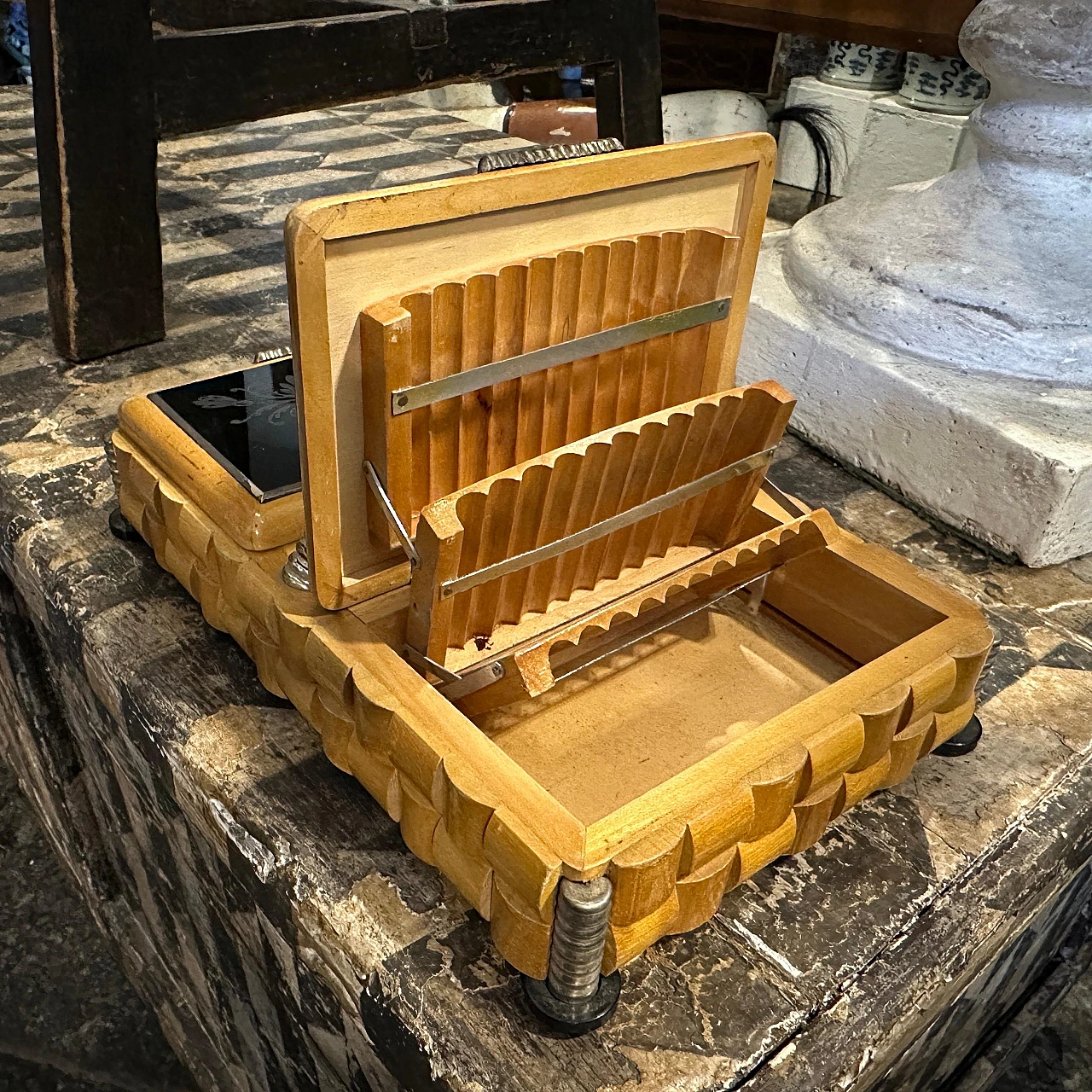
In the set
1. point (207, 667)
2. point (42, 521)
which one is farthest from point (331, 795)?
point (42, 521)

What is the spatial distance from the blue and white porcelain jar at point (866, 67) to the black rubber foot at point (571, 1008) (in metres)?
2.69

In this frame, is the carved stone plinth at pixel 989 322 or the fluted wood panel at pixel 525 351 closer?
the fluted wood panel at pixel 525 351

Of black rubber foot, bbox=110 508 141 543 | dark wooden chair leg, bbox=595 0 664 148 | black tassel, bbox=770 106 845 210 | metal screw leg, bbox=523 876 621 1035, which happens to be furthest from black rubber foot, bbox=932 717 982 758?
black tassel, bbox=770 106 845 210

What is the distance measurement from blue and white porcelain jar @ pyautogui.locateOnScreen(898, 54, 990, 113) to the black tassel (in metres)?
0.22

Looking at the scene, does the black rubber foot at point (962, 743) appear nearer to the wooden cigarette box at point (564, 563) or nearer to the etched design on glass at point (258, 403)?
the wooden cigarette box at point (564, 563)

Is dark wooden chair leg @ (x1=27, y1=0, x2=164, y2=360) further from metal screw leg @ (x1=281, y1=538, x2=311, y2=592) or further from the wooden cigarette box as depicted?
metal screw leg @ (x1=281, y1=538, x2=311, y2=592)

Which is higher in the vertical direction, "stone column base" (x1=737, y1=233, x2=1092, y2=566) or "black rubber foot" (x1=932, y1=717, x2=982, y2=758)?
"stone column base" (x1=737, y1=233, x2=1092, y2=566)

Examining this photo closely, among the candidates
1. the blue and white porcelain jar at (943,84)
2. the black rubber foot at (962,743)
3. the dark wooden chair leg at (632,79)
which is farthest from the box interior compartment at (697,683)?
the blue and white porcelain jar at (943,84)

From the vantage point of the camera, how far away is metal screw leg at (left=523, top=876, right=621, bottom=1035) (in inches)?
23.2

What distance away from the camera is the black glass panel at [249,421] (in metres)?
0.92

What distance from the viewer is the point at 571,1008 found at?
0.65 meters

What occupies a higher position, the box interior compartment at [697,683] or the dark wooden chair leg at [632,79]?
the dark wooden chair leg at [632,79]

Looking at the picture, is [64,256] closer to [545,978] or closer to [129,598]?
[129,598]

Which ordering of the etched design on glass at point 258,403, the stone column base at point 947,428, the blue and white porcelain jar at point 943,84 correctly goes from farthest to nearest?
the blue and white porcelain jar at point 943,84 → the stone column base at point 947,428 → the etched design on glass at point 258,403
